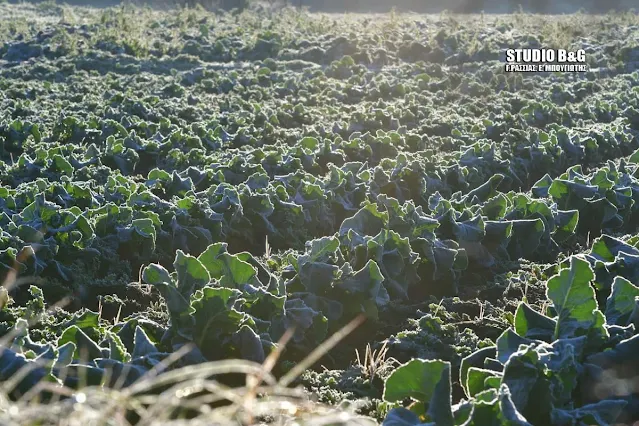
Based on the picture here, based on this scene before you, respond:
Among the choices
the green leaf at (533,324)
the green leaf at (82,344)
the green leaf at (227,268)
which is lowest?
the green leaf at (82,344)

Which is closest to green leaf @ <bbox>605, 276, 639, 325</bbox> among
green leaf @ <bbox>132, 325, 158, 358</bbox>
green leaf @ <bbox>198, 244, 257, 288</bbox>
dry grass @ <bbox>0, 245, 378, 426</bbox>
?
dry grass @ <bbox>0, 245, 378, 426</bbox>

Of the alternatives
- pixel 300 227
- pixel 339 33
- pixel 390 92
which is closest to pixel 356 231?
pixel 300 227

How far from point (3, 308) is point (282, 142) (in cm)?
528

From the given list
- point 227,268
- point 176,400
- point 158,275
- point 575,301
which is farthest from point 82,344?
point 575,301

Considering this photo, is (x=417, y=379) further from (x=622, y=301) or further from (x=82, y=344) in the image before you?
(x=82, y=344)

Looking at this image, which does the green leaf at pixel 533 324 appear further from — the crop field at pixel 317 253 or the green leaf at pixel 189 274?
the green leaf at pixel 189 274

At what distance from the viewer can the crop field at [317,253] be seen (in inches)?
127

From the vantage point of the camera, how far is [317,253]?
4941 mm

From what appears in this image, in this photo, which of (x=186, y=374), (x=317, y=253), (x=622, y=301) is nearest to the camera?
(x=186, y=374)

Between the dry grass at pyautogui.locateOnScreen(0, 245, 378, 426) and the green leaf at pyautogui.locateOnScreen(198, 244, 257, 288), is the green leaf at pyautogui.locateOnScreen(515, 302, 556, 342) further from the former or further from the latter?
the green leaf at pyautogui.locateOnScreen(198, 244, 257, 288)

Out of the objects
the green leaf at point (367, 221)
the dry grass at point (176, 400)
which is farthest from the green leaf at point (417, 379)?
the green leaf at point (367, 221)

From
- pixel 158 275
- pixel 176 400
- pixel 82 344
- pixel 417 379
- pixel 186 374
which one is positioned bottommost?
pixel 82 344

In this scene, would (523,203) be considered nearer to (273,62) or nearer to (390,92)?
(390,92)

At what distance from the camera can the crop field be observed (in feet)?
10.6
